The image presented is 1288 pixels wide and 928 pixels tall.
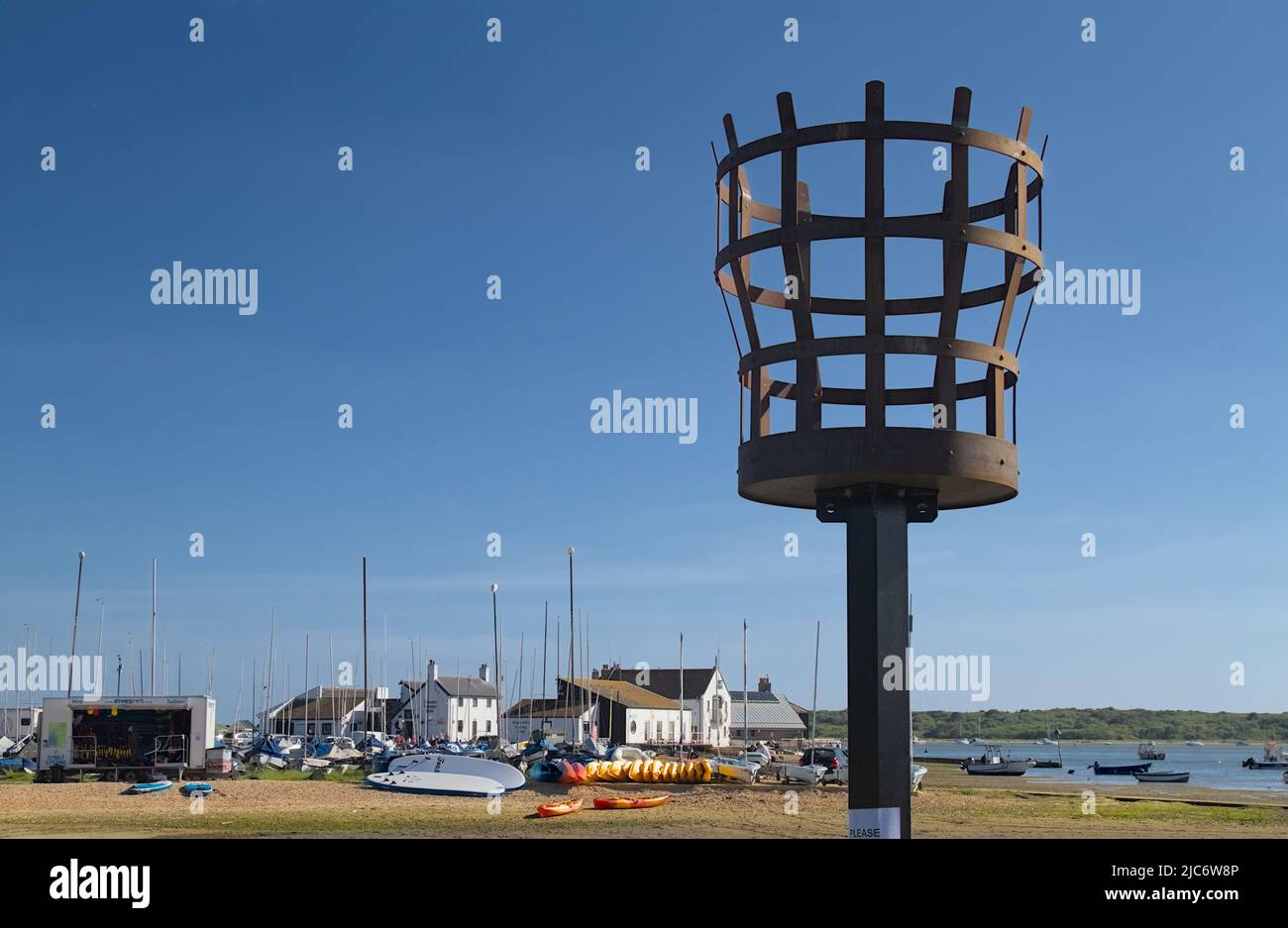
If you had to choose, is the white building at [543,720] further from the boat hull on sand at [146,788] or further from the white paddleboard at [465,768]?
the boat hull on sand at [146,788]

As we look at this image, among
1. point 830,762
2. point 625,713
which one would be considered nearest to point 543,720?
point 625,713

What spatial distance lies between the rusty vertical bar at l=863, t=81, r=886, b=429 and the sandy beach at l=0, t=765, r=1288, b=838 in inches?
750

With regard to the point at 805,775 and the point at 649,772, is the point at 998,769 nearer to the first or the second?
the point at 805,775

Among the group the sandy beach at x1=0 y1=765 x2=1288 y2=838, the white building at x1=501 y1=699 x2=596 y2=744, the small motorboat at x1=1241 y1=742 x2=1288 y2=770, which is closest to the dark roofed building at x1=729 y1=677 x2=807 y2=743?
the white building at x1=501 y1=699 x2=596 y2=744

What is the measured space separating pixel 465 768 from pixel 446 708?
6416 cm

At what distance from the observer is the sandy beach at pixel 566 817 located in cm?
3538

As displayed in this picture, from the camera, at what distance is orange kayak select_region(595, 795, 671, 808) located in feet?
141

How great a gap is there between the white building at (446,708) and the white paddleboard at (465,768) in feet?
196

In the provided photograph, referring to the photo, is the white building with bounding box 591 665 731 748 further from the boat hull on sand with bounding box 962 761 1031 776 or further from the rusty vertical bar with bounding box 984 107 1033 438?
the rusty vertical bar with bounding box 984 107 1033 438

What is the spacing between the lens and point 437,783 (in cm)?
4850

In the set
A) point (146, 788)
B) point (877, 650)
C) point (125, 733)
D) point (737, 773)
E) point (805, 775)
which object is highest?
point (877, 650)

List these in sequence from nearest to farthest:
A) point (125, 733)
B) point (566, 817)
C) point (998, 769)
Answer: point (566, 817) → point (125, 733) → point (998, 769)
